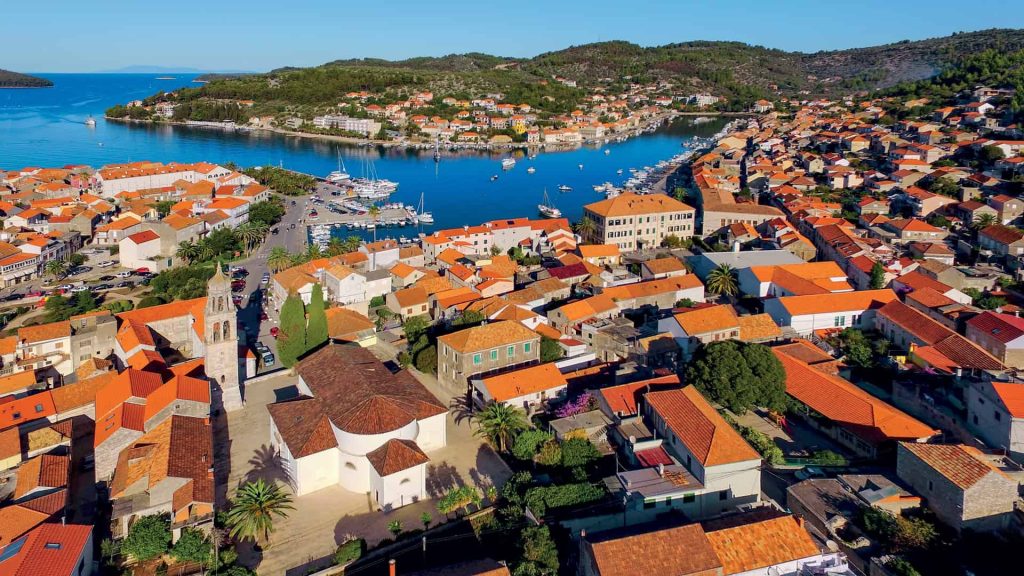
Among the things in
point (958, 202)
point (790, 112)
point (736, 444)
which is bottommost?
point (736, 444)

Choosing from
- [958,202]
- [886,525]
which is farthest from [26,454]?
[958,202]

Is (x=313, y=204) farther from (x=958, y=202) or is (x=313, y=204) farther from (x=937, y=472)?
(x=937, y=472)

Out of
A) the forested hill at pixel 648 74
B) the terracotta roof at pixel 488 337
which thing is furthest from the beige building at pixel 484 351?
the forested hill at pixel 648 74

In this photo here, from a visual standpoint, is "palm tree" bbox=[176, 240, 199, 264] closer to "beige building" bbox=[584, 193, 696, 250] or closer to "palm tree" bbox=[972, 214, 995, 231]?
"beige building" bbox=[584, 193, 696, 250]

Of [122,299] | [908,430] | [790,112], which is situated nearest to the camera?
[908,430]

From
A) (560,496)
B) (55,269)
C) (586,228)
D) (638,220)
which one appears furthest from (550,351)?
(55,269)

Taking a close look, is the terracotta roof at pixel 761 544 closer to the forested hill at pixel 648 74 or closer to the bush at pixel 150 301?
the bush at pixel 150 301

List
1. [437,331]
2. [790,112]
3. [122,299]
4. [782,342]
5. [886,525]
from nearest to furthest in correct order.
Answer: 1. [886,525]
2. [782,342]
3. [437,331]
4. [122,299]
5. [790,112]
